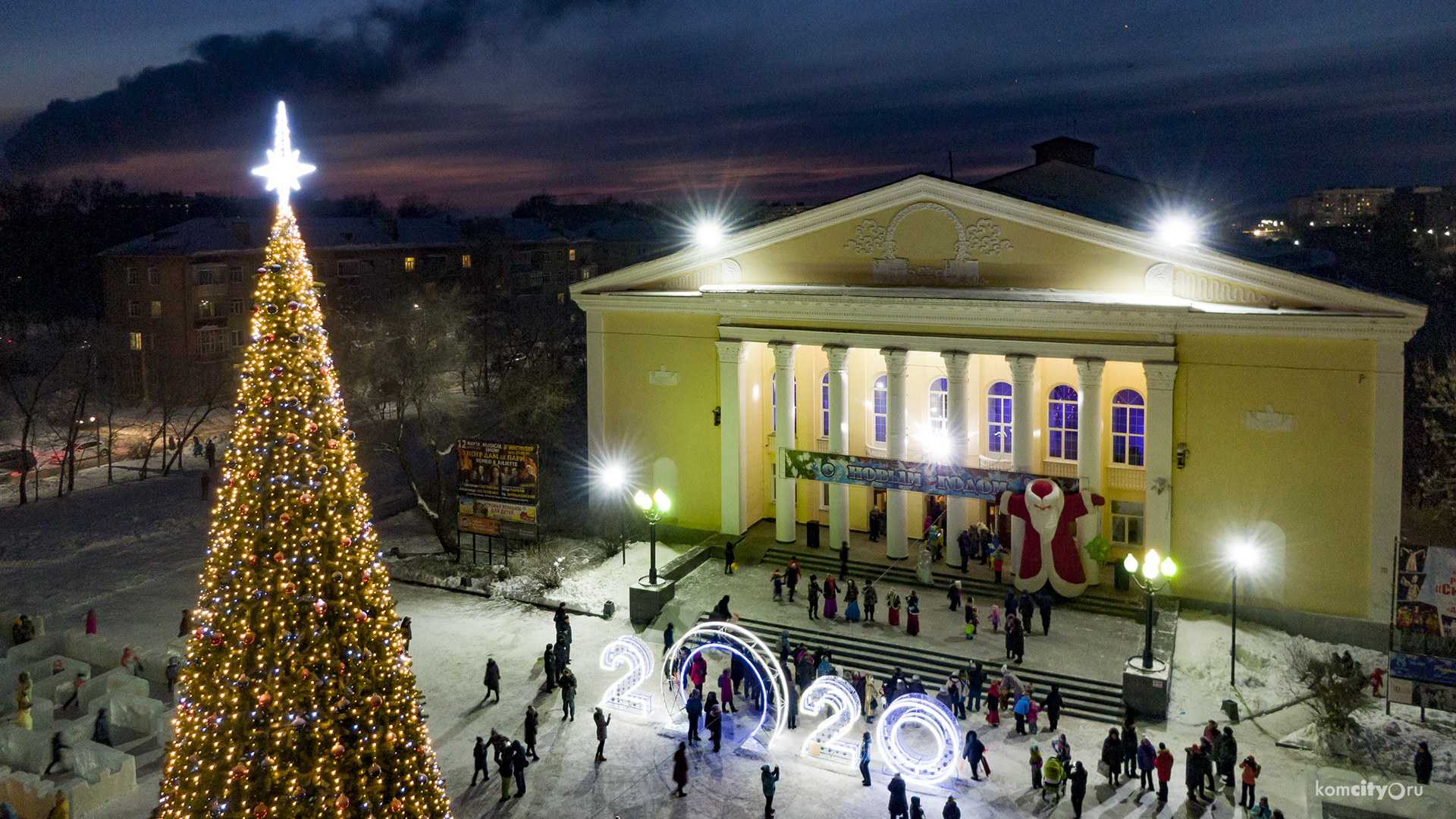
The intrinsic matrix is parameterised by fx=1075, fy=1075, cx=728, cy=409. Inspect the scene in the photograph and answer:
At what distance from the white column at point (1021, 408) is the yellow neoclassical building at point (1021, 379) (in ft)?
0.18

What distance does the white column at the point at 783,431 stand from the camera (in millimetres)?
28641

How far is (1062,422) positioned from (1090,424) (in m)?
2.28

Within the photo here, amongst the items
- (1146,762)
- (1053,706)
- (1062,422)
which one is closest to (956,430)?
(1062,422)

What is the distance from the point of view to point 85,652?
75.8 ft

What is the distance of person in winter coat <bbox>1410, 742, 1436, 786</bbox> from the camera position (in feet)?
55.9

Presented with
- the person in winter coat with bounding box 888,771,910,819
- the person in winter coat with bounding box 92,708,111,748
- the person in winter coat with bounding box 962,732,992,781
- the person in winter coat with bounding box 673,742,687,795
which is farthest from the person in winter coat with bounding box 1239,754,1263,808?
the person in winter coat with bounding box 92,708,111,748

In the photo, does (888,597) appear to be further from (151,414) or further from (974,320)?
(151,414)

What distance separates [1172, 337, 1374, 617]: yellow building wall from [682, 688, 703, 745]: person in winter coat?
12161mm

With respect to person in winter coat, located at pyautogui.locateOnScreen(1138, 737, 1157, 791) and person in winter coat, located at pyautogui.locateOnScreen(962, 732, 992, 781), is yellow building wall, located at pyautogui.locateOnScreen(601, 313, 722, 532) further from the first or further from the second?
person in winter coat, located at pyautogui.locateOnScreen(1138, 737, 1157, 791)

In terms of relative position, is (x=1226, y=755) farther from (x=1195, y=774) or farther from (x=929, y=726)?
(x=929, y=726)

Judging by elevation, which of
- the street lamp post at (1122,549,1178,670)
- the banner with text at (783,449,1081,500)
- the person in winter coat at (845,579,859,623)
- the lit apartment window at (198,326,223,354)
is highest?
the lit apartment window at (198,326,223,354)

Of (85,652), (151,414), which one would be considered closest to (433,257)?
(151,414)

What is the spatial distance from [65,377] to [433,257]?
71.5 feet

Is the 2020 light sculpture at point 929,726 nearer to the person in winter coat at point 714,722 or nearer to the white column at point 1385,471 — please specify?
the person in winter coat at point 714,722
